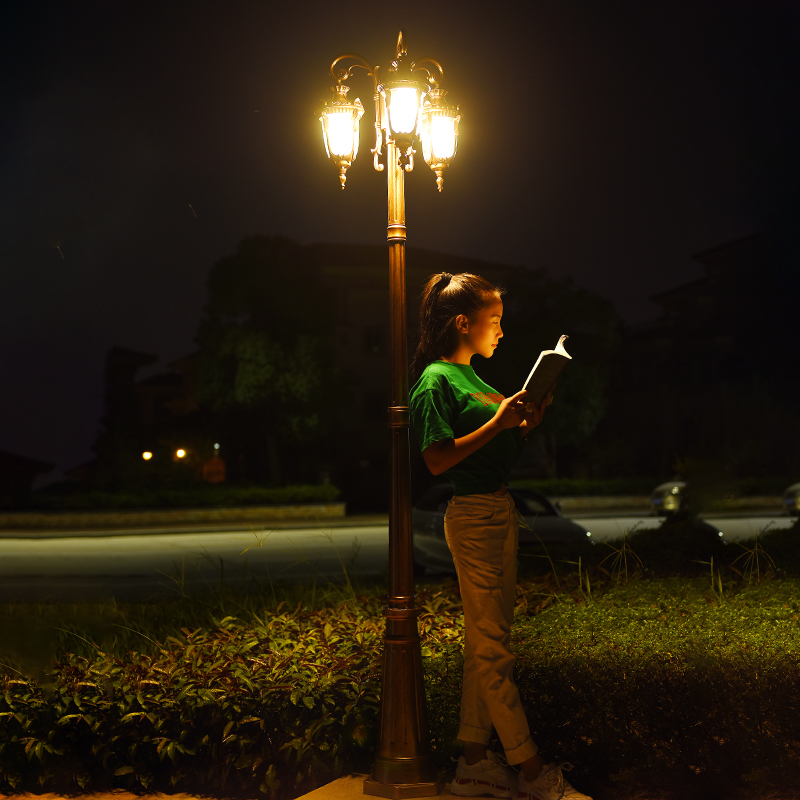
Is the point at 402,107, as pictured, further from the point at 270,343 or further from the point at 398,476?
the point at 270,343

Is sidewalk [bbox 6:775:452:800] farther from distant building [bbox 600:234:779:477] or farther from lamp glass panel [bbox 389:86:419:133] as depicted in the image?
distant building [bbox 600:234:779:477]

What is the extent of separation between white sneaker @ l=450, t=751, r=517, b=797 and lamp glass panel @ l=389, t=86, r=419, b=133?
2945mm

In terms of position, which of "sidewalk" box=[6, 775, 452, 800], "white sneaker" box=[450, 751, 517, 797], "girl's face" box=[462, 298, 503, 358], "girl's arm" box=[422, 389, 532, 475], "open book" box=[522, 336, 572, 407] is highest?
"girl's face" box=[462, 298, 503, 358]

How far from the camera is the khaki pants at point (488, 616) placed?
3.79 meters

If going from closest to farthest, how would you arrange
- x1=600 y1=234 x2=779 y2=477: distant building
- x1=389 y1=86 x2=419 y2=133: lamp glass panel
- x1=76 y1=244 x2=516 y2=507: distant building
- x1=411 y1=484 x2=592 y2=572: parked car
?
x1=389 y1=86 x2=419 y2=133: lamp glass panel
x1=411 y1=484 x2=592 y2=572: parked car
x1=600 y1=234 x2=779 y2=477: distant building
x1=76 y1=244 x2=516 y2=507: distant building

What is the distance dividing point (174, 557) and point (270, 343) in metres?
15.3

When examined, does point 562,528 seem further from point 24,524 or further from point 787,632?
point 24,524

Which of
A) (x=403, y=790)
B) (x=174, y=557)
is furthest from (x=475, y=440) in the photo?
(x=174, y=557)

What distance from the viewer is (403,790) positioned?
4004 mm

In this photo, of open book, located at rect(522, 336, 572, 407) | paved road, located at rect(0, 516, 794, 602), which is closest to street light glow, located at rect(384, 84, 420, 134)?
open book, located at rect(522, 336, 572, 407)

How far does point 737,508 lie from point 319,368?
1454cm

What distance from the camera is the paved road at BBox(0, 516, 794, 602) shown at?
40.6 ft

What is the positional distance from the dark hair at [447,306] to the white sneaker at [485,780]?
1.82 meters

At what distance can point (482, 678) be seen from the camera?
12.6 ft
